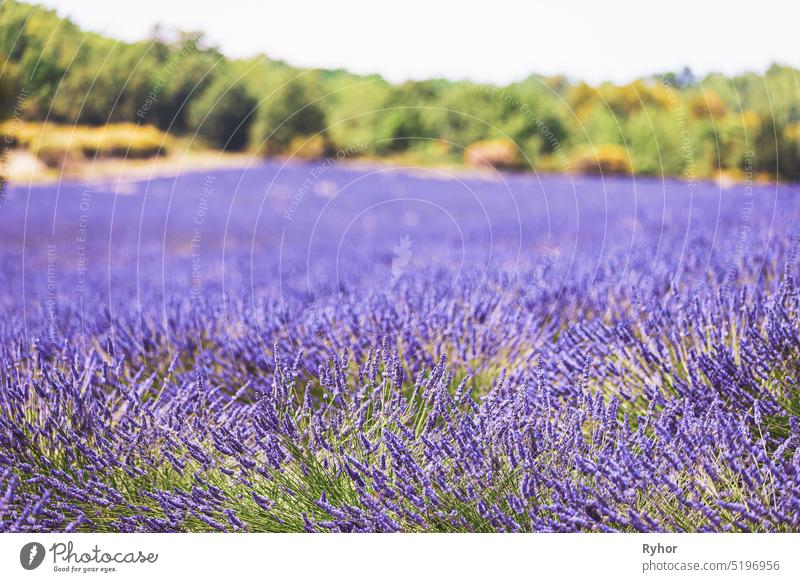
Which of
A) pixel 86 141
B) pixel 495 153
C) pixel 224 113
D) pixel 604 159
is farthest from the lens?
pixel 604 159

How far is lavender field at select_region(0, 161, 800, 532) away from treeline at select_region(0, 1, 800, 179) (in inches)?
13.3

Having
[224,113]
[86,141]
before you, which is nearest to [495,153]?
[224,113]

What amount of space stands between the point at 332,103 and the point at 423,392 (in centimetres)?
164

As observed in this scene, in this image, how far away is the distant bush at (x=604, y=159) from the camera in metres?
4.44

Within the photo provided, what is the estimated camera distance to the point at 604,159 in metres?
4.50

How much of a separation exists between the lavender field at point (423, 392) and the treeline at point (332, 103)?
1.11ft

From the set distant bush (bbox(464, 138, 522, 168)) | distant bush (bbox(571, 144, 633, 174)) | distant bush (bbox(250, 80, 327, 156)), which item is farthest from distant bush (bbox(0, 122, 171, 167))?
distant bush (bbox(571, 144, 633, 174))

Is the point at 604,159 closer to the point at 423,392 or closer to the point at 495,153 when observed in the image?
the point at 495,153

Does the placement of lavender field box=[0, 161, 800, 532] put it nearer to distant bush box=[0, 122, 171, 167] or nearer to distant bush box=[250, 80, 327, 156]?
distant bush box=[0, 122, 171, 167]

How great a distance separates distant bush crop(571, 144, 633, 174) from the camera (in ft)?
14.6

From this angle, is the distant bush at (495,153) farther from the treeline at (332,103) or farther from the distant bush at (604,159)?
the distant bush at (604,159)
